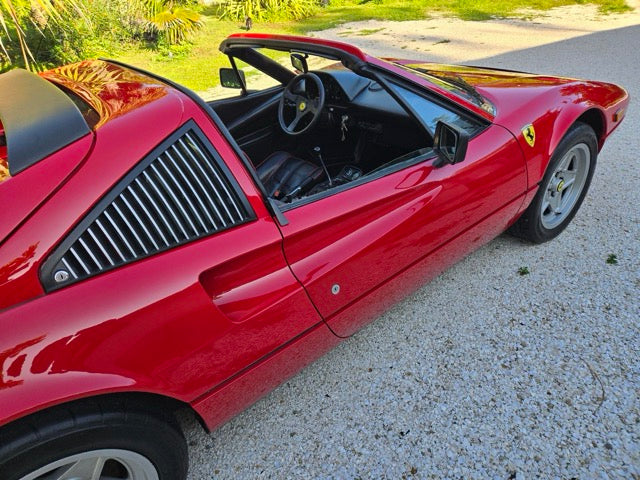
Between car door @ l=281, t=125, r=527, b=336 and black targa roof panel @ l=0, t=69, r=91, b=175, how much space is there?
76 cm

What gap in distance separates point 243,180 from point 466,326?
143cm

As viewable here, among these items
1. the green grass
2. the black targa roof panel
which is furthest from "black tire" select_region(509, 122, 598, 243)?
the green grass

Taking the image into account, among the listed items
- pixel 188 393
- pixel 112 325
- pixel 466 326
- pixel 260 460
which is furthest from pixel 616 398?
pixel 112 325

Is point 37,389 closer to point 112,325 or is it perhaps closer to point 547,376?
point 112,325

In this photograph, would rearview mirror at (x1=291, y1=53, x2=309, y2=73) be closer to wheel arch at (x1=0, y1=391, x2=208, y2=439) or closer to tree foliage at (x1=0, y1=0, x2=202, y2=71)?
wheel arch at (x1=0, y1=391, x2=208, y2=439)

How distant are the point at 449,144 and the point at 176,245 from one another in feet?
4.03

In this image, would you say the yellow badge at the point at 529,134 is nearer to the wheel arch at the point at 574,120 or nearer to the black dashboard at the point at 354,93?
the wheel arch at the point at 574,120

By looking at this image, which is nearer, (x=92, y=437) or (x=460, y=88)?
(x=92, y=437)

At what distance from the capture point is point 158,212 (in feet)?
4.52

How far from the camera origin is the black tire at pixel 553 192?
251 cm

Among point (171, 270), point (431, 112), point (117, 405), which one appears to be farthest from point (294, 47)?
point (117, 405)

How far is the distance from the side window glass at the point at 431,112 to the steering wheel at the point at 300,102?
0.58 metres

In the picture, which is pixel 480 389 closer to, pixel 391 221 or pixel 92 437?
pixel 391 221

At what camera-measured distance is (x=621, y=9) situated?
10039 millimetres
